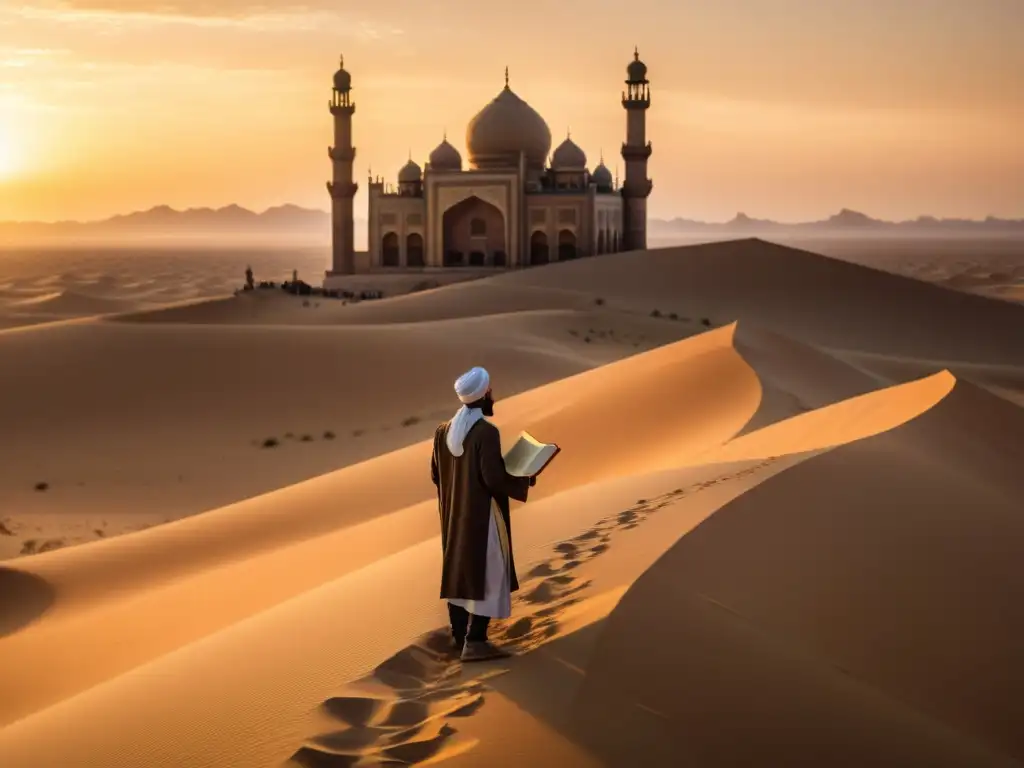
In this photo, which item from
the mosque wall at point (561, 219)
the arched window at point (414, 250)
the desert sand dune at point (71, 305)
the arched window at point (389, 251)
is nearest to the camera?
the mosque wall at point (561, 219)

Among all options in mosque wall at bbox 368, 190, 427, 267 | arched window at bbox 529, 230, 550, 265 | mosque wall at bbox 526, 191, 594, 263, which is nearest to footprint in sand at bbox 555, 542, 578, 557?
mosque wall at bbox 526, 191, 594, 263

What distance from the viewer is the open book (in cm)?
548

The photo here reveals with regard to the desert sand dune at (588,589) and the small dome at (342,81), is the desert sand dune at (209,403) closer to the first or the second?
the desert sand dune at (588,589)

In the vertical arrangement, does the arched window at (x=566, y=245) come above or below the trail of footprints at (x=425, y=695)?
above

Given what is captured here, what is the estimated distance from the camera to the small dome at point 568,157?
51.2 meters

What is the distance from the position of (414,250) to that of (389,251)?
1.26 metres

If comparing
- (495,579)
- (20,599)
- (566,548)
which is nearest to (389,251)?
(20,599)

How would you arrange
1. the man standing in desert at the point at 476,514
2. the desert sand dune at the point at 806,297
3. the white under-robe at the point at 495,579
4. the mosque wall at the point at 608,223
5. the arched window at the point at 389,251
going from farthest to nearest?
the arched window at the point at 389,251 → the mosque wall at the point at 608,223 → the desert sand dune at the point at 806,297 → the man standing in desert at the point at 476,514 → the white under-robe at the point at 495,579

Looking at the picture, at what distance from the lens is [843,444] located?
8.20 m

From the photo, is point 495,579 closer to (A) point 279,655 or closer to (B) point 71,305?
(A) point 279,655

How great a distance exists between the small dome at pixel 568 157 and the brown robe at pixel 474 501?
46.4m

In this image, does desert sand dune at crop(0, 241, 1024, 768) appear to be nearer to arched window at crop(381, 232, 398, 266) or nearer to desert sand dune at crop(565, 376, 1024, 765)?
desert sand dune at crop(565, 376, 1024, 765)

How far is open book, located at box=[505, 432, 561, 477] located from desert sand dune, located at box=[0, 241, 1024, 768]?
0.61 meters

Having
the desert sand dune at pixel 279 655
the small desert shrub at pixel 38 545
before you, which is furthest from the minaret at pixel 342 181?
the desert sand dune at pixel 279 655
